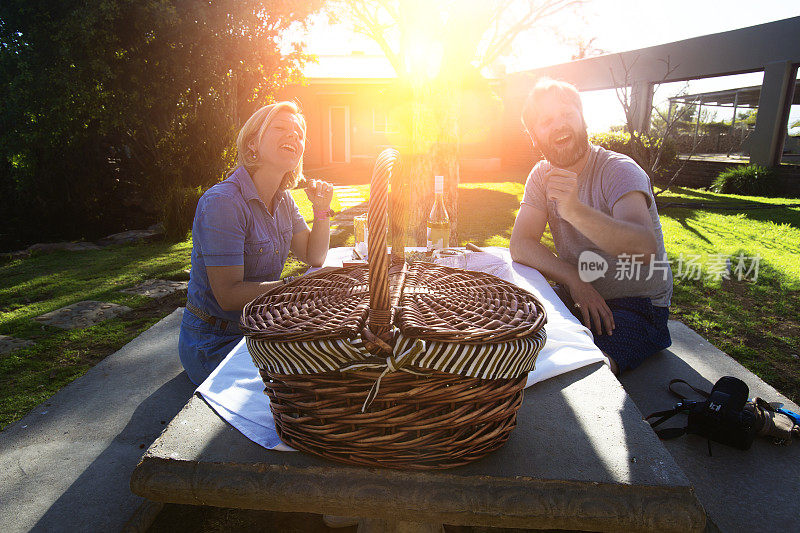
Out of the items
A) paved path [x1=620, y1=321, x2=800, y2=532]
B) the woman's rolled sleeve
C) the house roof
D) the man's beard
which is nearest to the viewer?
paved path [x1=620, y1=321, x2=800, y2=532]

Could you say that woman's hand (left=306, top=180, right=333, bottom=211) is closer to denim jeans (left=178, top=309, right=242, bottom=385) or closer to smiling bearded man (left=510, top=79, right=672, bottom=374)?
denim jeans (left=178, top=309, right=242, bottom=385)

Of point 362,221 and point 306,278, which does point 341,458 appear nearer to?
point 306,278

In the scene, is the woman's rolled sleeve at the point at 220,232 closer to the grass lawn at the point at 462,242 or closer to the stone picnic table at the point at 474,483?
the stone picnic table at the point at 474,483

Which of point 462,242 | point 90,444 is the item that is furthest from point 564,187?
point 462,242

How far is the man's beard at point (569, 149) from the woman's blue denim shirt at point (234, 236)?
55.0 inches

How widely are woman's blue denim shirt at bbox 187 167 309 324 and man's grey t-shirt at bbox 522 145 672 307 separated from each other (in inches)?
60.8

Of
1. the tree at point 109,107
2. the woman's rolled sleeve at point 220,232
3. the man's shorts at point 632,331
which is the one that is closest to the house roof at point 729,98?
the tree at point 109,107

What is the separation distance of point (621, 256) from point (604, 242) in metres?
0.14

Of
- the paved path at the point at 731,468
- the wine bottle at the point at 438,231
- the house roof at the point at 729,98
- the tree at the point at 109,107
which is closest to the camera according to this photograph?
the paved path at the point at 731,468

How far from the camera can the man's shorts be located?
2373 mm

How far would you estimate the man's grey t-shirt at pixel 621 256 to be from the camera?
7.89ft

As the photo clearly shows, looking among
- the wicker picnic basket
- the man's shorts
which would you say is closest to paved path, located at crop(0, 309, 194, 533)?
the wicker picnic basket

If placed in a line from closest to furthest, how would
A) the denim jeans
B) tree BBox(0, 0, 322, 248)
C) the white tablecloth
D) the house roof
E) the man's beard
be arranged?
the white tablecloth
the denim jeans
the man's beard
tree BBox(0, 0, 322, 248)
the house roof

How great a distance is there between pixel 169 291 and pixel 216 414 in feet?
12.9
